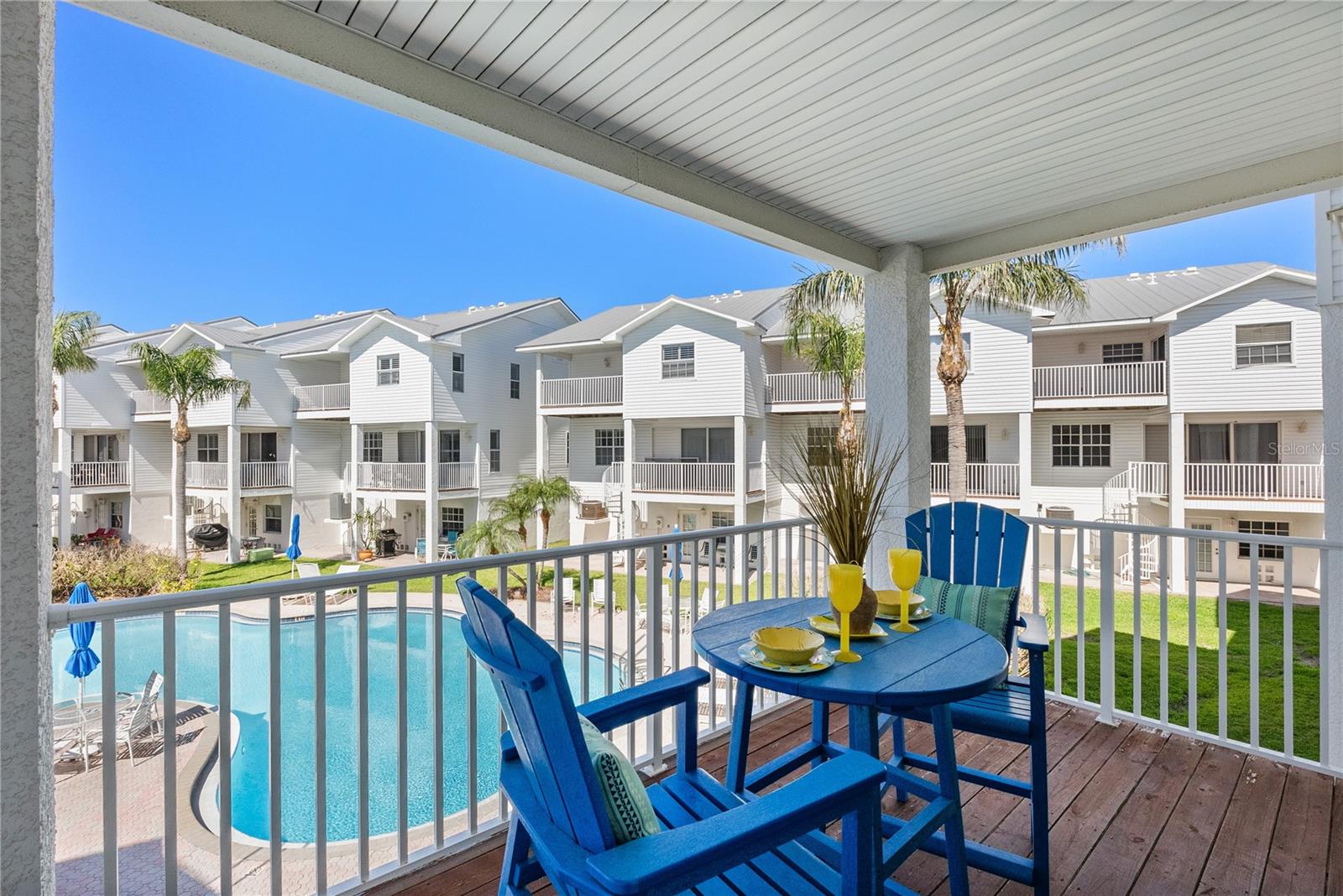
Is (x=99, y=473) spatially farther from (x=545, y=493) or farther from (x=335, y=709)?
(x=335, y=709)

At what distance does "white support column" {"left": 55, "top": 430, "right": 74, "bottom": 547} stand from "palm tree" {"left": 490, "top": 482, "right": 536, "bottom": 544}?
10.7 metres

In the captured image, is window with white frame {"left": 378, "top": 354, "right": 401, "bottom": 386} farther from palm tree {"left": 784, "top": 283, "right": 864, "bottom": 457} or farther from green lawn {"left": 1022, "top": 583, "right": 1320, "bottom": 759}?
green lawn {"left": 1022, "top": 583, "right": 1320, "bottom": 759}

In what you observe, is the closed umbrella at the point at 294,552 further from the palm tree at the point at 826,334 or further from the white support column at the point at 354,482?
the palm tree at the point at 826,334

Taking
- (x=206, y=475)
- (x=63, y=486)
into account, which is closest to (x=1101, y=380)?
(x=206, y=475)

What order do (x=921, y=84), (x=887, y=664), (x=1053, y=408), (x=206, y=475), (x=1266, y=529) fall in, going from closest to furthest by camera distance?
(x=887, y=664), (x=921, y=84), (x=1266, y=529), (x=1053, y=408), (x=206, y=475)

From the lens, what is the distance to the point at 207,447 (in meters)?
18.7

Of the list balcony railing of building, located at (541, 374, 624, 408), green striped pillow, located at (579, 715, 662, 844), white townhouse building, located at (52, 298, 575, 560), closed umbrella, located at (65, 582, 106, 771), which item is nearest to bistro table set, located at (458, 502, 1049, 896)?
green striped pillow, located at (579, 715, 662, 844)

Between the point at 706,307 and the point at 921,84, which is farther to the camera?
Result: the point at 706,307

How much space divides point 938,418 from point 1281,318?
6.03 metres

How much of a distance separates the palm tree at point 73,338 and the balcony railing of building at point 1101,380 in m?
21.2

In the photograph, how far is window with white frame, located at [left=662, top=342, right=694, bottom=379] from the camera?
14.6 m

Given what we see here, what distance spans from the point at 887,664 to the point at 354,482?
17772mm

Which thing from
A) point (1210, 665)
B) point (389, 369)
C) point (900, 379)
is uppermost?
point (389, 369)

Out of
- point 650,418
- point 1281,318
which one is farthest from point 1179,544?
point 650,418
